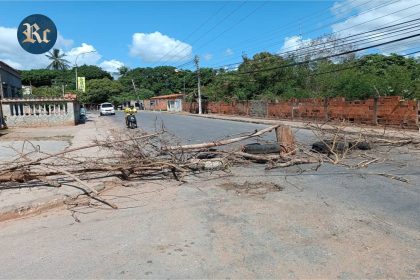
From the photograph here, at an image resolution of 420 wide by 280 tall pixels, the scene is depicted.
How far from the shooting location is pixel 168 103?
81.3 metres

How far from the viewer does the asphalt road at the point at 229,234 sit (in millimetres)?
4230

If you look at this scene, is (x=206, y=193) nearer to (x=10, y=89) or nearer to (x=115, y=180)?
(x=115, y=180)

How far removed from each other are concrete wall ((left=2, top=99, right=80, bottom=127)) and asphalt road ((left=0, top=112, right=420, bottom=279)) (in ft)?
79.2

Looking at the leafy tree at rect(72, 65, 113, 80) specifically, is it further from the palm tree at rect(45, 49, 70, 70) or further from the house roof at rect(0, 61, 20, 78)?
the house roof at rect(0, 61, 20, 78)

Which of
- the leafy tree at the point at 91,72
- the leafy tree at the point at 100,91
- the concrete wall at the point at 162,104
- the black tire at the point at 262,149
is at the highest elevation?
the leafy tree at the point at 91,72

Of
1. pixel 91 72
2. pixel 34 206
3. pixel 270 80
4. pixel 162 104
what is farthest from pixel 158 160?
pixel 91 72

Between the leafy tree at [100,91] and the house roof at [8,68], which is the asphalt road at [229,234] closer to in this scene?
the house roof at [8,68]

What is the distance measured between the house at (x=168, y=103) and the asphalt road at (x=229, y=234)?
2662 inches

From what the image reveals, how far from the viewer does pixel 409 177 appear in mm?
8711

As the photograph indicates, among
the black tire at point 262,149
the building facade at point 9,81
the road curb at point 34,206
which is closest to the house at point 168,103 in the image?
the building facade at point 9,81

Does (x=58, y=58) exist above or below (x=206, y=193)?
above

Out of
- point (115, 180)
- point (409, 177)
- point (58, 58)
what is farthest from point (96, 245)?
point (58, 58)

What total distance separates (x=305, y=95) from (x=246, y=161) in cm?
3240

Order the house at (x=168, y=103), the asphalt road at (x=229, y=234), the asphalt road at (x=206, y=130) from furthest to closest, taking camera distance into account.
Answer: the house at (x=168, y=103)
the asphalt road at (x=206, y=130)
the asphalt road at (x=229, y=234)
